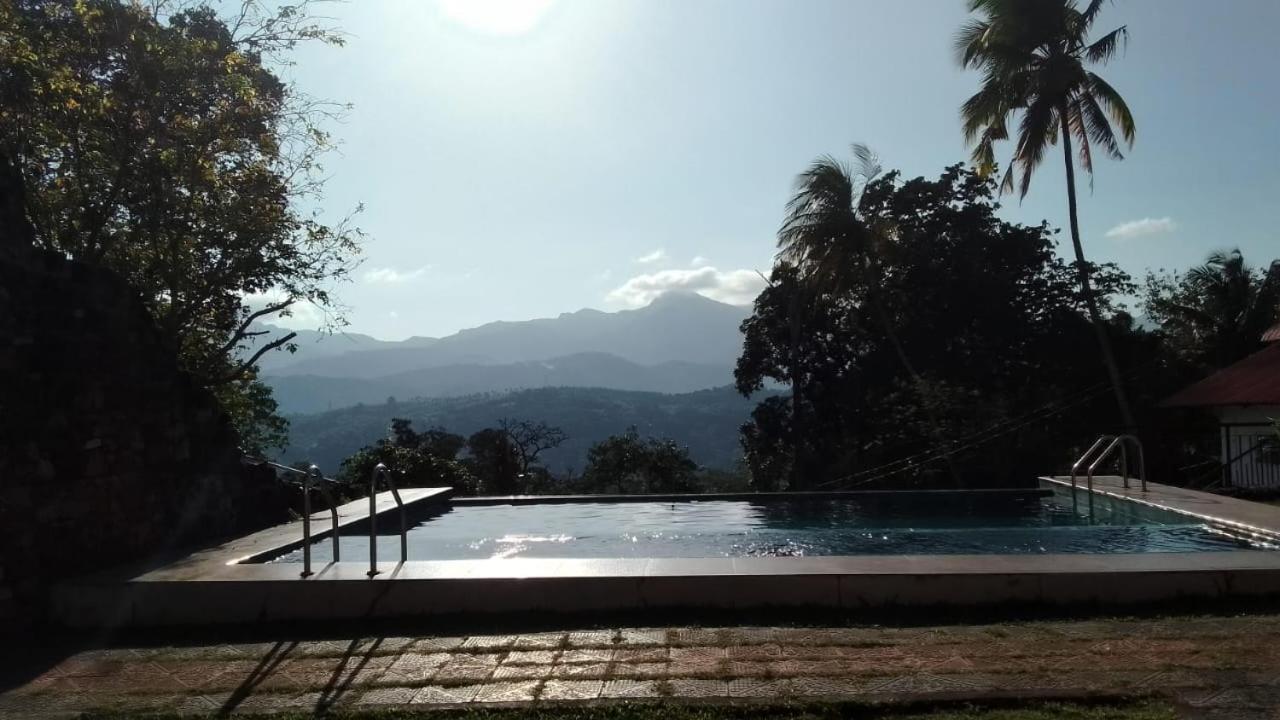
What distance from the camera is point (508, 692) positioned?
361 centimetres

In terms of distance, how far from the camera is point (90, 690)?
3.79 m

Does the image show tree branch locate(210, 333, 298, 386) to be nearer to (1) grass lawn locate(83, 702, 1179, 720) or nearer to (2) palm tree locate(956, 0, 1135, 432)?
(1) grass lawn locate(83, 702, 1179, 720)

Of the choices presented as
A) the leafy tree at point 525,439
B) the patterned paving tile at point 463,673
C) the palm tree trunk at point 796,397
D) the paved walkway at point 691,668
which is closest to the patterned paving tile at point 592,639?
the paved walkway at point 691,668

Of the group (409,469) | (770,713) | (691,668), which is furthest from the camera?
(409,469)

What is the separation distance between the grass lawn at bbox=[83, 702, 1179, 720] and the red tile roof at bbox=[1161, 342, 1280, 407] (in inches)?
541

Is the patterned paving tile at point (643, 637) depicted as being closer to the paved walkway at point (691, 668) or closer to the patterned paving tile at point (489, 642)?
the paved walkway at point (691, 668)

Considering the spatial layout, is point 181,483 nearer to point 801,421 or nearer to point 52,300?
point 52,300

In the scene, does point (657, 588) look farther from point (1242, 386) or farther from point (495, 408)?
point (495, 408)

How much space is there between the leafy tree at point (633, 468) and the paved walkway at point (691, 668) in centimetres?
1640

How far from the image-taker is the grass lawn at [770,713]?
10.4 feet

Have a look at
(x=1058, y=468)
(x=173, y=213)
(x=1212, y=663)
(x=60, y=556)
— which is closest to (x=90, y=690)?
(x=60, y=556)

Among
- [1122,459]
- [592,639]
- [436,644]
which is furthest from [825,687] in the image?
[1122,459]

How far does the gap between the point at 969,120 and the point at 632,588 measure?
15601 mm

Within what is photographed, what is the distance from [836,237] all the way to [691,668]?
1741 centimetres
